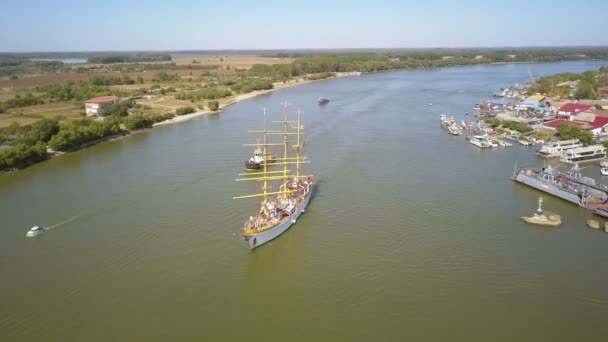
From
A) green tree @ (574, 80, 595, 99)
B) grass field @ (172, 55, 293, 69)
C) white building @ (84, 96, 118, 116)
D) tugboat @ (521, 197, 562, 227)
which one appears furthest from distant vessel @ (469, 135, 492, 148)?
grass field @ (172, 55, 293, 69)

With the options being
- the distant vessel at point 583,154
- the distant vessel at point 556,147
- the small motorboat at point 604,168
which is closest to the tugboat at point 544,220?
the small motorboat at point 604,168

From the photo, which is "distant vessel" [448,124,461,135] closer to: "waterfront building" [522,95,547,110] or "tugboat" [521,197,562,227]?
"waterfront building" [522,95,547,110]

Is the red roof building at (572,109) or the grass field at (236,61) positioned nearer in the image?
the red roof building at (572,109)

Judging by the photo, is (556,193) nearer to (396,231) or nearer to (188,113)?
(396,231)

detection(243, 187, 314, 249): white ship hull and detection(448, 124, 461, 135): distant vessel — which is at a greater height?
detection(448, 124, 461, 135): distant vessel

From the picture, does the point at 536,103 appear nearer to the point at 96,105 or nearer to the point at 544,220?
the point at 544,220

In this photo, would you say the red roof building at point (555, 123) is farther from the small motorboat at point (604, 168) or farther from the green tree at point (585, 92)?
the green tree at point (585, 92)
